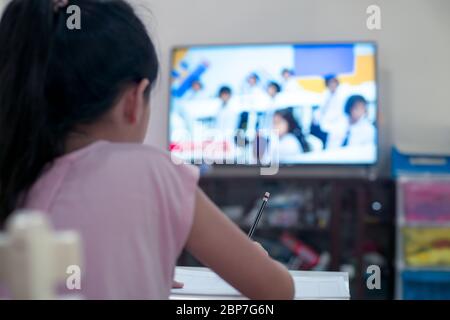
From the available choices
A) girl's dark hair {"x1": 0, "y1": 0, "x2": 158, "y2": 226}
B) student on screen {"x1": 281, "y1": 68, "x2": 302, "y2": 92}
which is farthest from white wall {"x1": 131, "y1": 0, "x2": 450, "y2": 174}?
girl's dark hair {"x1": 0, "y1": 0, "x2": 158, "y2": 226}

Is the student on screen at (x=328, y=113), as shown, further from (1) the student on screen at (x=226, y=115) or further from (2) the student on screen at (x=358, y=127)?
(1) the student on screen at (x=226, y=115)

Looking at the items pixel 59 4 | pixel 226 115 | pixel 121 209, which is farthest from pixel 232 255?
pixel 226 115

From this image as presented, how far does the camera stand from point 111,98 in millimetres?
431

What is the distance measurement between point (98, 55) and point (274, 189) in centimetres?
150

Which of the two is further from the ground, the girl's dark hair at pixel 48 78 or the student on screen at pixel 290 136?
the girl's dark hair at pixel 48 78

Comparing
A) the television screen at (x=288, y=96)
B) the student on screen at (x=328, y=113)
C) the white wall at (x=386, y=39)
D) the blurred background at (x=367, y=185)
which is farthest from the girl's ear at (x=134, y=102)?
the student on screen at (x=328, y=113)

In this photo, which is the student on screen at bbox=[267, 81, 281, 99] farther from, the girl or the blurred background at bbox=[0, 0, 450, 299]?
the girl

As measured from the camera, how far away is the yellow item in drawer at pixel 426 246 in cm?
170

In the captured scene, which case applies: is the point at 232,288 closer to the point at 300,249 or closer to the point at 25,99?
the point at 25,99

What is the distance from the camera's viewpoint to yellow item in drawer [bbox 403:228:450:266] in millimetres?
1698

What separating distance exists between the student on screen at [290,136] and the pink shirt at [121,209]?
1352 mm

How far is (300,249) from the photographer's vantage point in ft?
6.12
